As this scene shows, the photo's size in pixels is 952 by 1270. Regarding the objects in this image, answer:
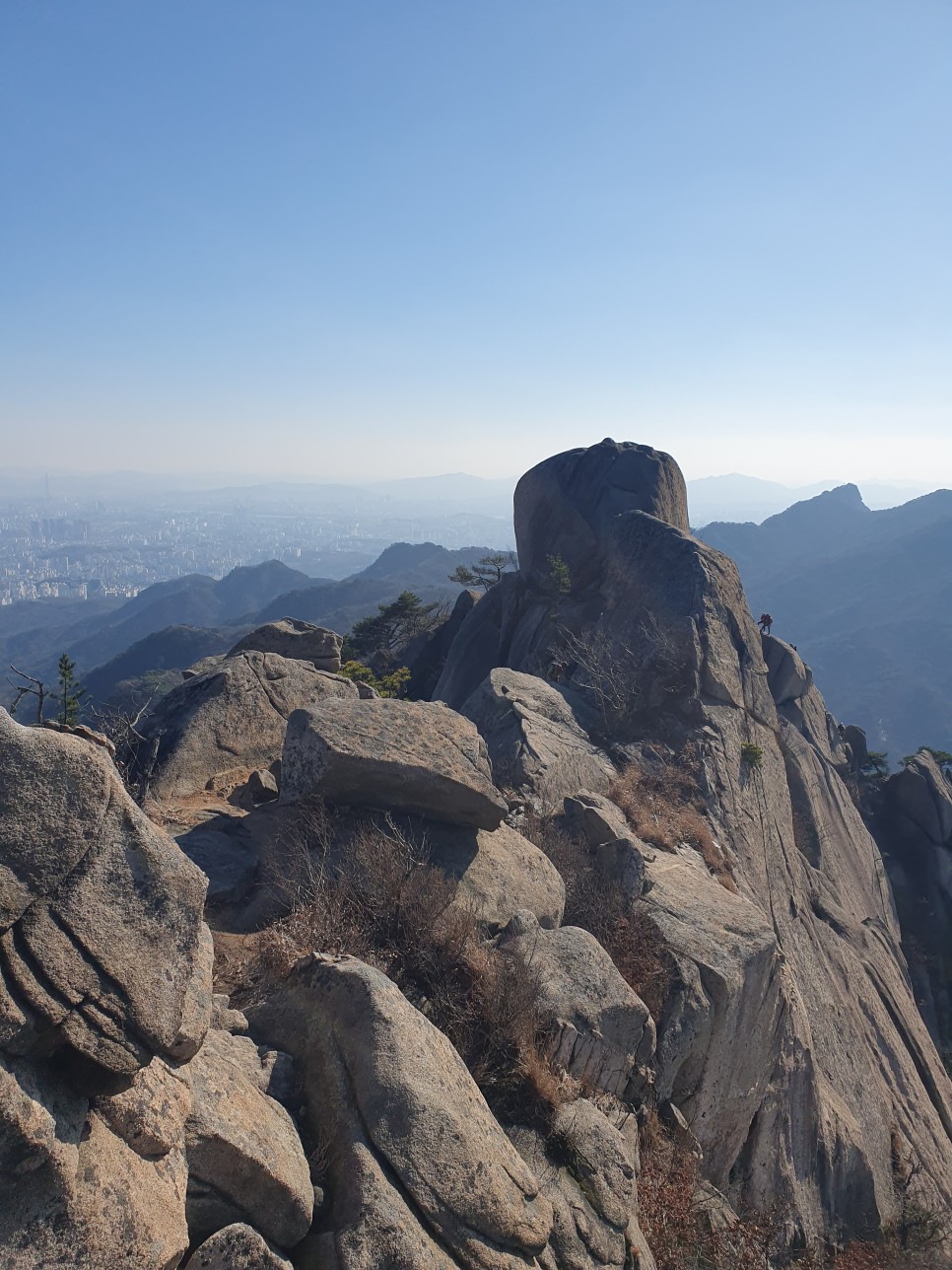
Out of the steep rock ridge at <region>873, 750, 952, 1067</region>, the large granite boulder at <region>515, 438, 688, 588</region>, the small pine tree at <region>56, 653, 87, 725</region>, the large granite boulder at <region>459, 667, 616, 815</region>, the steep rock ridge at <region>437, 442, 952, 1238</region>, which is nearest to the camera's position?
the steep rock ridge at <region>437, 442, 952, 1238</region>

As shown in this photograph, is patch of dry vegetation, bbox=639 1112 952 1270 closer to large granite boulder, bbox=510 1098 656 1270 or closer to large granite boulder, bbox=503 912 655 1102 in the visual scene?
large granite boulder, bbox=503 912 655 1102

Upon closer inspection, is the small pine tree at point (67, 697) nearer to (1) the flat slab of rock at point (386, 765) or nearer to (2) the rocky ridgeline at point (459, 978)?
(2) the rocky ridgeline at point (459, 978)

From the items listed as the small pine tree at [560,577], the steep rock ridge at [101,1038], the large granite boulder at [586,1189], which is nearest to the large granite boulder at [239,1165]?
the steep rock ridge at [101,1038]

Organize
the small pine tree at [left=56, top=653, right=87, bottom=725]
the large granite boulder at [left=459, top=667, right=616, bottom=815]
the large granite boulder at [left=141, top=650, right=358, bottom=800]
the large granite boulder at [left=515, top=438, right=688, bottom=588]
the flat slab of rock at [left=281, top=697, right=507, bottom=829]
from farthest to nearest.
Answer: the large granite boulder at [left=515, top=438, right=688, bottom=588], the large granite boulder at [left=459, top=667, right=616, bottom=815], the large granite boulder at [left=141, top=650, right=358, bottom=800], the small pine tree at [left=56, top=653, right=87, bottom=725], the flat slab of rock at [left=281, top=697, right=507, bottom=829]

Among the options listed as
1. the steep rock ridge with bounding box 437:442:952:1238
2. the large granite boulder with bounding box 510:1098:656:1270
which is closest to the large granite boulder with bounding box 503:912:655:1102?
the large granite boulder with bounding box 510:1098:656:1270

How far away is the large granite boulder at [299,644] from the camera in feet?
67.3

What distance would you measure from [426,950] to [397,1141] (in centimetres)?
263

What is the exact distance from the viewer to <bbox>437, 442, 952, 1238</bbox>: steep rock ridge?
456 inches

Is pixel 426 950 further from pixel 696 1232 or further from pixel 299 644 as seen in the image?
pixel 299 644

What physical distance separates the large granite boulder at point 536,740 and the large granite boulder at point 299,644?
14.6 feet

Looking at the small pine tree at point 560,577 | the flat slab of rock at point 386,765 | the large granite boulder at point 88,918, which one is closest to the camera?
the large granite boulder at point 88,918

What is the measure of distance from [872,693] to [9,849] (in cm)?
18659

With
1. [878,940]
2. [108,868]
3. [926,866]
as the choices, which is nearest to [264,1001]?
[108,868]

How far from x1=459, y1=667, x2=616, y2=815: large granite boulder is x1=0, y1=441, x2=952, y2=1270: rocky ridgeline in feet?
0.32
